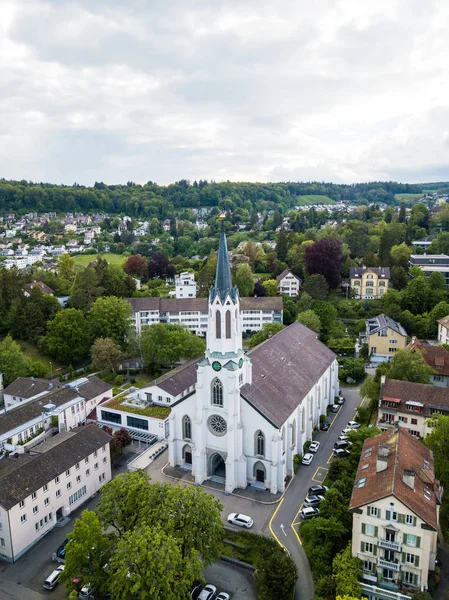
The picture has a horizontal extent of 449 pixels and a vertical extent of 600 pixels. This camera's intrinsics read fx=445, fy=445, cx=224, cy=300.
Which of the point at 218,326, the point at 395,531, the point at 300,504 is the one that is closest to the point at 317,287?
Result: the point at 218,326

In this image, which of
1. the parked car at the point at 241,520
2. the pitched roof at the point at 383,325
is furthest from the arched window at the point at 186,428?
the pitched roof at the point at 383,325

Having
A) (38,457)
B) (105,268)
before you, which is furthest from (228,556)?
(105,268)

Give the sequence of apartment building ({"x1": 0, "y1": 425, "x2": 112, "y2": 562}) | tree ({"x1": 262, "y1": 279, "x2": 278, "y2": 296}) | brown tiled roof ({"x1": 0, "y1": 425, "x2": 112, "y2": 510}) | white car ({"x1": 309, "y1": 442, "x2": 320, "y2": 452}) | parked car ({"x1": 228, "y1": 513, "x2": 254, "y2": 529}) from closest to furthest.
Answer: apartment building ({"x1": 0, "y1": 425, "x2": 112, "y2": 562}) < brown tiled roof ({"x1": 0, "y1": 425, "x2": 112, "y2": 510}) < parked car ({"x1": 228, "y1": 513, "x2": 254, "y2": 529}) < white car ({"x1": 309, "y1": 442, "x2": 320, "y2": 452}) < tree ({"x1": 262, "y1": 279, "x2": 278, "y2": 296})

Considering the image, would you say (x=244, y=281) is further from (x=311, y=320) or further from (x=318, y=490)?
(x=318, y=490)

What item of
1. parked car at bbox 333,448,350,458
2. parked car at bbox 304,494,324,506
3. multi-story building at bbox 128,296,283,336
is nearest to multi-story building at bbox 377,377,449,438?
parked car at bbox 333,448,350,458

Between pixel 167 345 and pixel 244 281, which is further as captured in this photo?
pixel 244 281

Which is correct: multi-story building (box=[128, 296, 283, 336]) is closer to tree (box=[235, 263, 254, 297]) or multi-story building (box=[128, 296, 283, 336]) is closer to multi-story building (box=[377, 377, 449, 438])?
tree (box=[235, 263, 254, 297])
